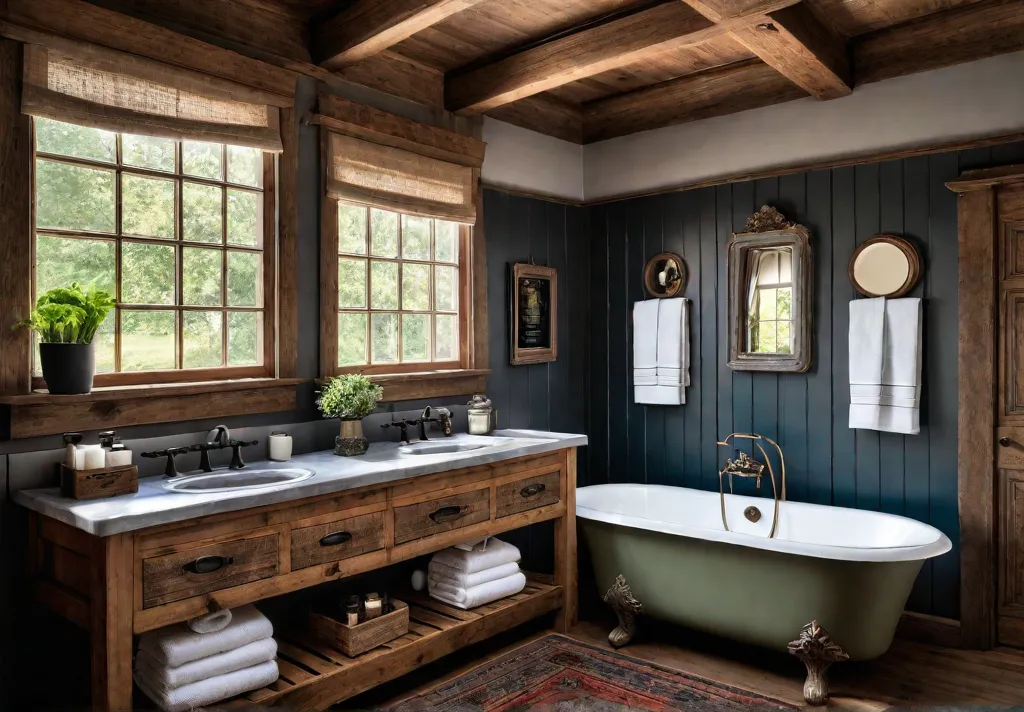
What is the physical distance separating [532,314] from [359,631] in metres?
2.08

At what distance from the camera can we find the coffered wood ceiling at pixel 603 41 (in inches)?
113

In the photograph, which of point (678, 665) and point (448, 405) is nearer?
point (678, 665)

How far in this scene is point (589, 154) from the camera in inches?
184

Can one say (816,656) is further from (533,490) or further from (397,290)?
(397,290)

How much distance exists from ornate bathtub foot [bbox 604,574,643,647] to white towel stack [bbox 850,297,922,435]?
4.40 feet

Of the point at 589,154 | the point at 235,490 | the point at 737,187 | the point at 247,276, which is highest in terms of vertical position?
the point at 589,154

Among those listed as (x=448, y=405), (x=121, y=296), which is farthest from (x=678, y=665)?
(x=121, y=296)

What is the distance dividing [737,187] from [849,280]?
2.56 feet

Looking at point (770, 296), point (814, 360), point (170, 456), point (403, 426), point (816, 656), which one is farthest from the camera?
point (770, 296)

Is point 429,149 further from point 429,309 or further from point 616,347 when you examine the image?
point 616,347

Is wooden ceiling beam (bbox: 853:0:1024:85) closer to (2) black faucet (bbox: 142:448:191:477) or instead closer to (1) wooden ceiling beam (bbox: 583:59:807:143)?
(1) wooden ceiling beam (bbox: 583:59:807:143)

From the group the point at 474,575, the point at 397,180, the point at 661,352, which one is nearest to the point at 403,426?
the point at 474,575

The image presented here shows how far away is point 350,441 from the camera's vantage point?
304cm

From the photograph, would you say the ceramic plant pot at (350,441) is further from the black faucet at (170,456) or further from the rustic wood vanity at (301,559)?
the black faucet at (170,456)
